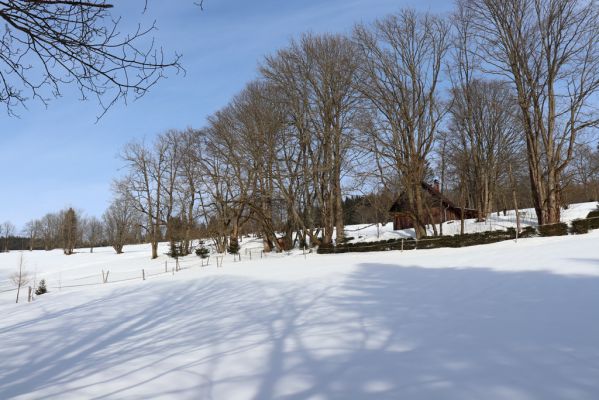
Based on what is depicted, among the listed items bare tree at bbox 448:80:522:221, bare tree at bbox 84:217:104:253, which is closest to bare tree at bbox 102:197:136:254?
bare tree at bbox 84:217:104:253

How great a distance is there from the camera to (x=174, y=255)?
35406 mm

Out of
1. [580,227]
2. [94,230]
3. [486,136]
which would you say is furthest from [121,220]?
[580,227]

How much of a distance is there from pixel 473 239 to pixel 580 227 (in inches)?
184

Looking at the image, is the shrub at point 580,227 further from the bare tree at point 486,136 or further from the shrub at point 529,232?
the bare tree at point 486,136

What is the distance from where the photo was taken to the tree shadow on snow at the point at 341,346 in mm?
4020

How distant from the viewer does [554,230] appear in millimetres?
18500

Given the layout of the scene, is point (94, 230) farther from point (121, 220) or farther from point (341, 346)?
point (341, 346)

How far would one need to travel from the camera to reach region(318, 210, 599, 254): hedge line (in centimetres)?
1841

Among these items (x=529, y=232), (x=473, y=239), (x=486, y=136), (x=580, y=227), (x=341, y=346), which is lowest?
(x=341, y=346)

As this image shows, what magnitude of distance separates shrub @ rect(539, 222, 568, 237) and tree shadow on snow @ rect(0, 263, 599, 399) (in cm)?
1109

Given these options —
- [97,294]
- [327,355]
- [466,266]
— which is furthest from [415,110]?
[327,355]

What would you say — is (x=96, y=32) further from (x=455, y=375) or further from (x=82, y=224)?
(x=82, y=224)

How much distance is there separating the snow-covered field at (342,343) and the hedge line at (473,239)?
824cm

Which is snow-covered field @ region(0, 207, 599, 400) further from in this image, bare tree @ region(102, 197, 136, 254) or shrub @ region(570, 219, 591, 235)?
bare tree @ region(102, 197, 136, 254)
